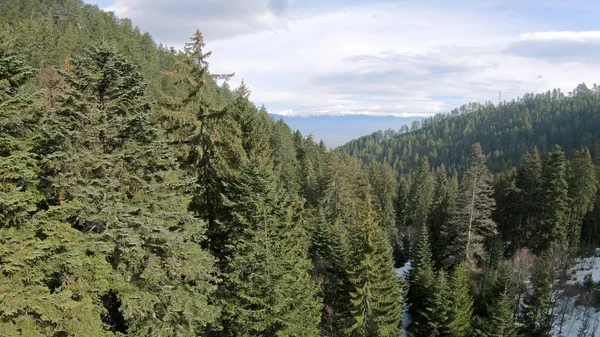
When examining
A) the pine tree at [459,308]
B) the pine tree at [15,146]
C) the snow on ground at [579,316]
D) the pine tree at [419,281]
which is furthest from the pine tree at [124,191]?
the snow on ground at [579,316]

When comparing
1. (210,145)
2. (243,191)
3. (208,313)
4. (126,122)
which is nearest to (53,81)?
(210,145)

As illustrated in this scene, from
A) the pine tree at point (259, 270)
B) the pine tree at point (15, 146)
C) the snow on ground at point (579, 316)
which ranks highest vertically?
the pine tree at point (15, 146)

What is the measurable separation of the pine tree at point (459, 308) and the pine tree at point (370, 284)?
5.49m

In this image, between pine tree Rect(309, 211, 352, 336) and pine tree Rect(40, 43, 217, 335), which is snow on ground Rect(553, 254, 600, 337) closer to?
pine tree Rect(309, 211, 352, 336)

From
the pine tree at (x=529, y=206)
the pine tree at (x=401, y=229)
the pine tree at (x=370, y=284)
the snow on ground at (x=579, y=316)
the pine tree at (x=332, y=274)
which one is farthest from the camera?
the pine tree at (x=401, y=229)

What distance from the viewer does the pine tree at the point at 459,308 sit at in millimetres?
24125

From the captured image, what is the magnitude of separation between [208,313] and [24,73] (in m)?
9.04

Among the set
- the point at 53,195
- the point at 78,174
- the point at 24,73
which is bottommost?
the point at 53,195

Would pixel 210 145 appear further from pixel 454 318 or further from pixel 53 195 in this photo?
pixel 454 318

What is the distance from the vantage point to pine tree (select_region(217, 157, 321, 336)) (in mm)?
13406

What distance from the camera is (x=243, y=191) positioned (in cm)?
1453

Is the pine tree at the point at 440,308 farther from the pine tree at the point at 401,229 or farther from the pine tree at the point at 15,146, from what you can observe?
the pine tree at the point at 401,229

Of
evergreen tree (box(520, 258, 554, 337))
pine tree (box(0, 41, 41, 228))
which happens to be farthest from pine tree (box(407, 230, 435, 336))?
pine tree (box(0, 41, 41, 228))

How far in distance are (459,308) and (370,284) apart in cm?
933
